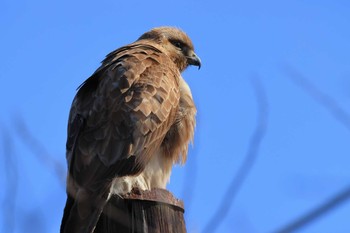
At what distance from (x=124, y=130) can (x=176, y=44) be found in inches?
120

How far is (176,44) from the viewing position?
25.7ft

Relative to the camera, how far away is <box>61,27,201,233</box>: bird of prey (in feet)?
14.4

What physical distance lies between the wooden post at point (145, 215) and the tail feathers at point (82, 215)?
72 millimetres

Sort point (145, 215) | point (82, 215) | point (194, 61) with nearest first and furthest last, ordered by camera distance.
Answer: point (145, 215) < point (82, 215) < point (194, 61)

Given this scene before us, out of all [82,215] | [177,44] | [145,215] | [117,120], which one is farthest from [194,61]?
[145,215]

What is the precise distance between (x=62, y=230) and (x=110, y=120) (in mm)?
1340

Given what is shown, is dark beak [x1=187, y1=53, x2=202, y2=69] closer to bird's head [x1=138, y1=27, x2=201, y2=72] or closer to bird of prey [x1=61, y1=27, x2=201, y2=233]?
bird's head [x1=138, y1=27, x2=201, y2=72]

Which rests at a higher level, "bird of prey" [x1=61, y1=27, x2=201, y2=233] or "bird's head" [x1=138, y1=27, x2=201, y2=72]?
"bird's head" [x1=138, y1=27, x2=201, y2=72]

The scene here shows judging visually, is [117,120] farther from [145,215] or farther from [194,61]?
[194,61]

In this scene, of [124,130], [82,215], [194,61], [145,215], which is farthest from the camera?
[194,61]

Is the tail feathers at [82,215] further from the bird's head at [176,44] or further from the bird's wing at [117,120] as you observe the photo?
the bird's head at [176,44]

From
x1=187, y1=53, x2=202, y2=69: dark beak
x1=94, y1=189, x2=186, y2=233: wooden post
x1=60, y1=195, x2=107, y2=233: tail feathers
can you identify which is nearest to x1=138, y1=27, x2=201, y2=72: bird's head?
x1=187, y1=53, x2=202, y2=69: dark beak

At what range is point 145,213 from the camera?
3.43 metres

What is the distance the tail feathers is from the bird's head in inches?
147
